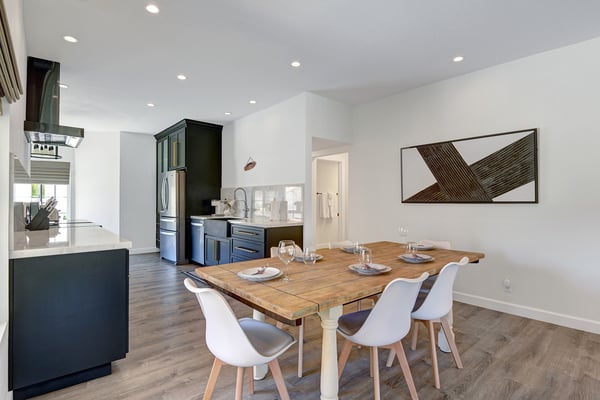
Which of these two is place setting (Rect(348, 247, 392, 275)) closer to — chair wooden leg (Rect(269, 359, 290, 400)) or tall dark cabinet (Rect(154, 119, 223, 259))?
chair wooden leg (Rect(269, 359, 290, 400))

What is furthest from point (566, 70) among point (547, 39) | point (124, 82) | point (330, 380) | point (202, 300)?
point (124, 82)

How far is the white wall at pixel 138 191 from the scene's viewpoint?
6.51 meters

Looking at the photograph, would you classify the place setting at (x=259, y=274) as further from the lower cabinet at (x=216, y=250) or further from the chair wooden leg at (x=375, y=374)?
the lower cabinet at (x=216, y=250)

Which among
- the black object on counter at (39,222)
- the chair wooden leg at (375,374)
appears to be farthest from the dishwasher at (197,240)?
the chair wooden leg at (375,374)

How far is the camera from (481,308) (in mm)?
3307

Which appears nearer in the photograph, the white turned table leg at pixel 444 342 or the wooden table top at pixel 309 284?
the wooden table top at pixel 309 284

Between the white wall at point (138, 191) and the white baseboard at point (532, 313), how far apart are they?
6.35 meters

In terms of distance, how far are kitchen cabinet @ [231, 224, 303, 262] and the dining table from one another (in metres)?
1.78

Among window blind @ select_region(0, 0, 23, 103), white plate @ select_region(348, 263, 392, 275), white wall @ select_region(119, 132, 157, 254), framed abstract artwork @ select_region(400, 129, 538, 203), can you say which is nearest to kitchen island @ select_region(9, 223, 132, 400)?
window blind @ select_region(0, 0, 23, 103)

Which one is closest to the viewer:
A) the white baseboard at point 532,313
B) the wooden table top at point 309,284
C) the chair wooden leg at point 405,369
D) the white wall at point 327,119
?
the wooden table top at point 309,284

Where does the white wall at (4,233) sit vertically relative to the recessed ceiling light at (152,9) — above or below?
below

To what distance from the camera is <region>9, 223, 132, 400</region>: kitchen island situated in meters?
1.74

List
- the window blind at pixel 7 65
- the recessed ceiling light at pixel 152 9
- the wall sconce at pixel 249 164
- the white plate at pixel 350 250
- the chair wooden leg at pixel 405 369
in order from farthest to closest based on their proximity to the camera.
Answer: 1. the wall sconce at pixel 249 164
2. the white plate at pixel 350 250
3. the recessed ceiling light at pixel 152 9
4. the chair wooden leg at pixel 405 369
5. the window blind at pixel 7 65

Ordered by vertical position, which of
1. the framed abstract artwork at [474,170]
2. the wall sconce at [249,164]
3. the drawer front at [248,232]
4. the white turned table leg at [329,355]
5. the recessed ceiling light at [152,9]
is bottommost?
the white turned table leg at [329,355]
